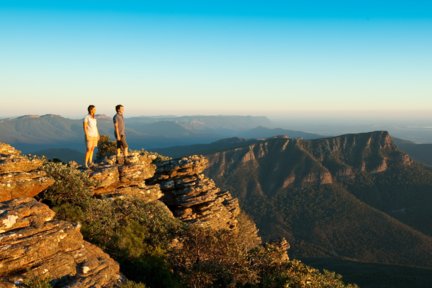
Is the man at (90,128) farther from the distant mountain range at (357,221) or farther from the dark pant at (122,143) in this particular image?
the distant mountain range at (357,221)

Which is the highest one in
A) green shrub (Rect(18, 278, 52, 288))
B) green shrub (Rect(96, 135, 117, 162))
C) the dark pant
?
the dark pant

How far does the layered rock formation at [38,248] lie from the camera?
11117mm

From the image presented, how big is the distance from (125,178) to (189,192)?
8.20 m

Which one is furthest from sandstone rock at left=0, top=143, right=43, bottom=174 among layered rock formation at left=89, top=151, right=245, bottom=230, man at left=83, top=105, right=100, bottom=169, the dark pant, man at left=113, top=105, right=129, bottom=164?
the dark pant

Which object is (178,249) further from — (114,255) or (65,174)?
(65,174)

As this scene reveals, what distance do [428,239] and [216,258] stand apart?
151 meters

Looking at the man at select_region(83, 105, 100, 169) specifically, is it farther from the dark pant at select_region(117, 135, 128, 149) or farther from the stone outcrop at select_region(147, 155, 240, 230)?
the stone outcrop at select_region(147, 155, 240, 230)

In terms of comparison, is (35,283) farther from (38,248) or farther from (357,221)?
(357,221)

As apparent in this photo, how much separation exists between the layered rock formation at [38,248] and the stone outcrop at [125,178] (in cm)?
788

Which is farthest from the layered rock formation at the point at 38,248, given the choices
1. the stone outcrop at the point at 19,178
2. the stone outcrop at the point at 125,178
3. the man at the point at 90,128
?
the stone outcrop at the point at 125,178

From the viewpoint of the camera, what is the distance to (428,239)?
13912 centimetres

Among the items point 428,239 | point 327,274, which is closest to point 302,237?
point 428,239

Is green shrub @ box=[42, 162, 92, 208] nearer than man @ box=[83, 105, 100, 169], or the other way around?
green shrub @ box=[42, 162, 92, 208]

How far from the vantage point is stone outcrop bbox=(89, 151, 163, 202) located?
22.9 meters
